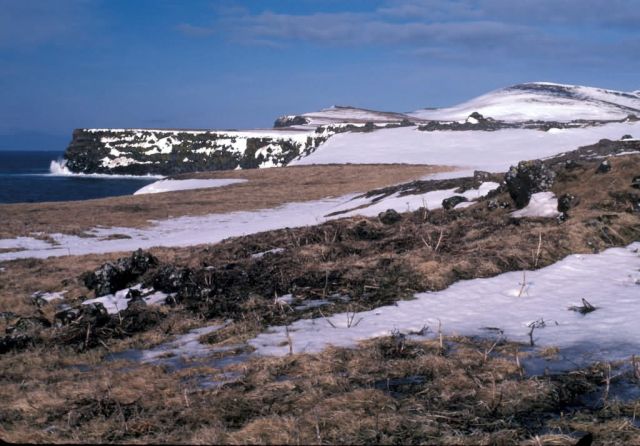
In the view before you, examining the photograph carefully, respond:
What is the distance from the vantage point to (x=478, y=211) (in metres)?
16.5

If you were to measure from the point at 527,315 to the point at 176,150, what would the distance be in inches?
3524

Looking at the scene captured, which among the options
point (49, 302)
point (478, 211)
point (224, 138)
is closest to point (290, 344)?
point (49, 302)

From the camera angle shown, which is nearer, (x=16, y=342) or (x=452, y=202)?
(x=16, y=342)

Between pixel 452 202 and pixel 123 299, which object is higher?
pixel 452 202

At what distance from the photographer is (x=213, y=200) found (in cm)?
3769

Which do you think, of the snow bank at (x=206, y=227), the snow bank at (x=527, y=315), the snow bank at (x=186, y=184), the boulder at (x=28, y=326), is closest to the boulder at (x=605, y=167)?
the snow bank at (x=206, y=227)

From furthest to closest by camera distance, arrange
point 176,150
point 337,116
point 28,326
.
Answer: point 337,116
point 176,150
point 28,326

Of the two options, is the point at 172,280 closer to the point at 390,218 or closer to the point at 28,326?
the point at 28,326

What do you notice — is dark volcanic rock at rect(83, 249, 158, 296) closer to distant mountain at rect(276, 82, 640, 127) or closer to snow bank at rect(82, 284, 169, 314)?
snow bank at rect(82, 284, 169, 314)

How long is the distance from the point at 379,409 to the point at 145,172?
3542 inches

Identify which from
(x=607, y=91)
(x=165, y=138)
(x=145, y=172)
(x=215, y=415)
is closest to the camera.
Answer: (x=215, y=415)

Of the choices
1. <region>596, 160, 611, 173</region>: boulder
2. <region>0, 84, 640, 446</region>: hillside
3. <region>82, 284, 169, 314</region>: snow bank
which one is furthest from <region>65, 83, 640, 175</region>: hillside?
<region>82, 284, 169, 314</region>: snow bank

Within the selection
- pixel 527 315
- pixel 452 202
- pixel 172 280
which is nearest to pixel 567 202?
pixel 452 202

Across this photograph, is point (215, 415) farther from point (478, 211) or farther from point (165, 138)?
point (165, 138)
